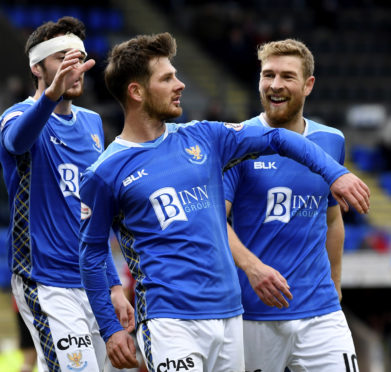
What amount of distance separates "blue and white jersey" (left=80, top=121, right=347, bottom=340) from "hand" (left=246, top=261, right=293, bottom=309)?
0.22m

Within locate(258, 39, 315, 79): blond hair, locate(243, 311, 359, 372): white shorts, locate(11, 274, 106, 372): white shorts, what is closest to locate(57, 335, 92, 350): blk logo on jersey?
locate(11, 274, 106, 372): white shorts

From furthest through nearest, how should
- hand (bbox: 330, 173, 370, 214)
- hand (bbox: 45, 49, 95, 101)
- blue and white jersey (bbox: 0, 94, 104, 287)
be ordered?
blue and white jersey (bbox: 0, 94, 104, 287), hand (bbox: 45, 49, 95, 101), hand (bbox: 330, 173, 370, 214)

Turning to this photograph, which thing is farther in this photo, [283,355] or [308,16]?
[308,16]

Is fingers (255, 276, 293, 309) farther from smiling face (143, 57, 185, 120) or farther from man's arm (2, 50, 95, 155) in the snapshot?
man's arm (2, 50, 95, 155)

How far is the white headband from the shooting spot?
4805 millimetres

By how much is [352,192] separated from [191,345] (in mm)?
961

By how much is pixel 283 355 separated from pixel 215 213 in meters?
1.03

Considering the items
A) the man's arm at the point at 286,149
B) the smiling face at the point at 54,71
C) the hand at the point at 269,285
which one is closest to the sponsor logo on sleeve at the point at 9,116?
the smiling face at the point at 54,71

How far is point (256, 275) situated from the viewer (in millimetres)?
4352

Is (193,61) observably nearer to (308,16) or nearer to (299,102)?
(308,16)

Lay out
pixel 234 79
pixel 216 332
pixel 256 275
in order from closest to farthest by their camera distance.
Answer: pixel 216 332
pixel 256 275
pixel 234 79

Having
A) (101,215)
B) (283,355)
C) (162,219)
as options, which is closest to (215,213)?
(162,219)

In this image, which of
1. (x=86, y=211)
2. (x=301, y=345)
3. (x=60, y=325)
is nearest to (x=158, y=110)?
(x=86, y=211)

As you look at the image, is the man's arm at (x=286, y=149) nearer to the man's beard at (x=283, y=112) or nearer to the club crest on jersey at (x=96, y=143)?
the man's beard at (x=283, y=112)
